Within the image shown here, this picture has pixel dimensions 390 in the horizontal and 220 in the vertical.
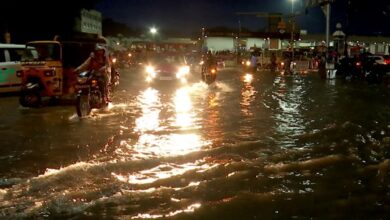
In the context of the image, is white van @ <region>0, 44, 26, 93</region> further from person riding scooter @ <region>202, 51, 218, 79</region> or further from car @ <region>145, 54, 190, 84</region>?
person riding scooter @ <region>202, 51, 218, 79</region>

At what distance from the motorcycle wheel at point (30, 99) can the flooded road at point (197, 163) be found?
1.43 ft

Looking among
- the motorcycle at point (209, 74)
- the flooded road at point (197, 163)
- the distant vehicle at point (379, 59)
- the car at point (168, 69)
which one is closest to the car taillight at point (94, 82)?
the flooded road at point (197, 163)

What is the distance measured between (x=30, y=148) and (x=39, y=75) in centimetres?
573

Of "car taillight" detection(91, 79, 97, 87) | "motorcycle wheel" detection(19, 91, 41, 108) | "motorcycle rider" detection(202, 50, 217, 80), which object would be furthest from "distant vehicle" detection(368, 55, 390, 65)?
"motorcycle wheel" detection(19, 91, 41, 108)

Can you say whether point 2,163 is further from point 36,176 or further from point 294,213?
point 294,213

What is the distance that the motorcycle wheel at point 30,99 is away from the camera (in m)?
14.6

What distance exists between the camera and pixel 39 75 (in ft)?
47.8

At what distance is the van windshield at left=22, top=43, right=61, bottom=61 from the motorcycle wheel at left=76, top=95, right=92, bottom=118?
2.29 meters

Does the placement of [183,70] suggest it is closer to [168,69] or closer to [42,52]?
[168,69]

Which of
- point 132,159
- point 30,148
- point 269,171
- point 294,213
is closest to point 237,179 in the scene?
point 269,171

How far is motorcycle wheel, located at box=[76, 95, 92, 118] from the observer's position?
12960 mm

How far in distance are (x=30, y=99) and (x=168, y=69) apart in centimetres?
1065

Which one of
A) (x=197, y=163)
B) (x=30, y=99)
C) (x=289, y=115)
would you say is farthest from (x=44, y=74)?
(x=197, y=163)

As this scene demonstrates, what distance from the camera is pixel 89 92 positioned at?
1362 centimetres
